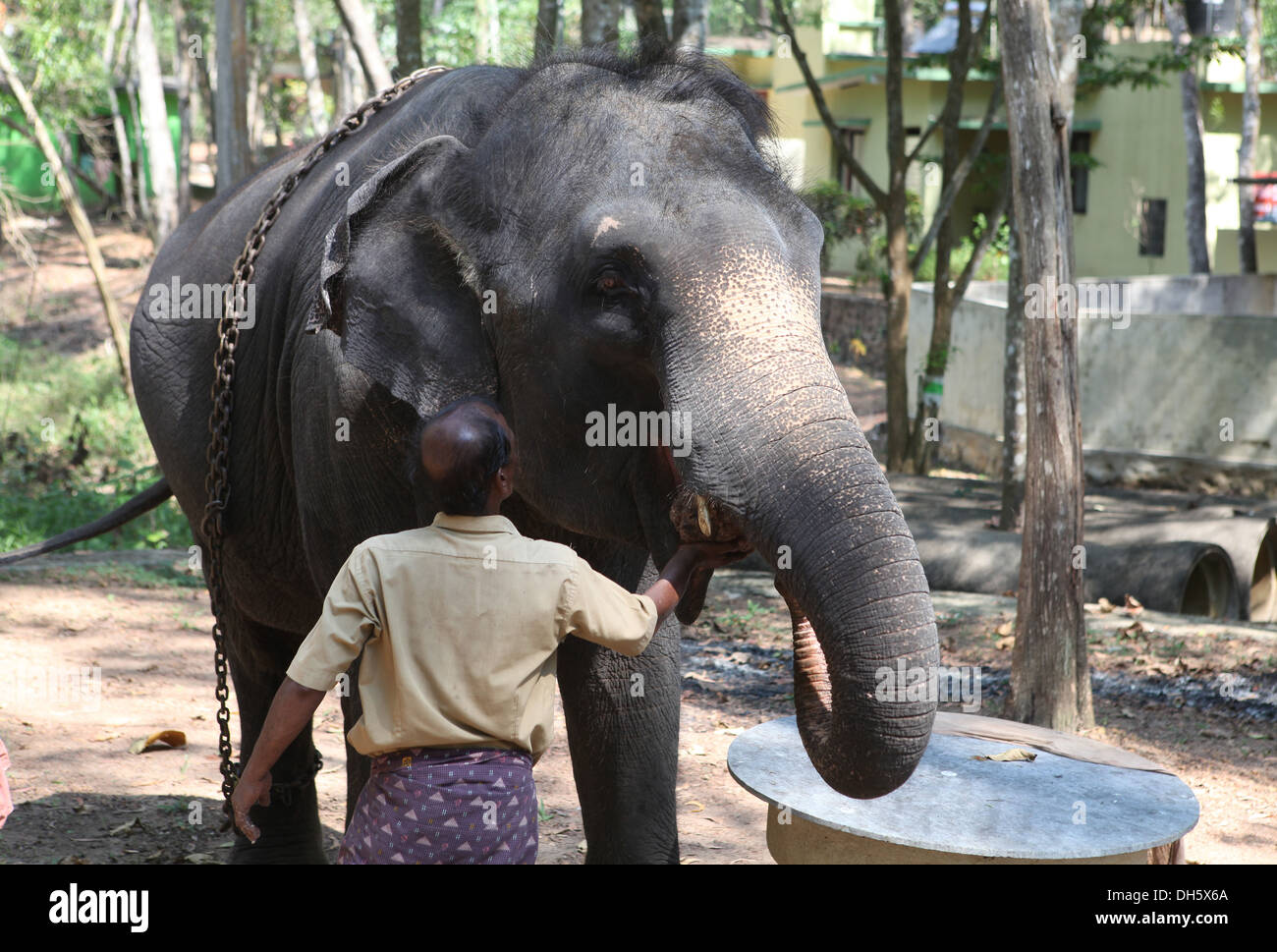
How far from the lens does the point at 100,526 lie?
→ 471cm

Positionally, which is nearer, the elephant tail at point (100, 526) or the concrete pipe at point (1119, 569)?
the elephant tail at point (100, 526)

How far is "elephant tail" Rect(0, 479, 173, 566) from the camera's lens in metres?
4.54

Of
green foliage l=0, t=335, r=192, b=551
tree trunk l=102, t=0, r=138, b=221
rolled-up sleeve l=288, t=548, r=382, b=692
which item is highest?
tree trunk l=102, t=0, r=138, b=221

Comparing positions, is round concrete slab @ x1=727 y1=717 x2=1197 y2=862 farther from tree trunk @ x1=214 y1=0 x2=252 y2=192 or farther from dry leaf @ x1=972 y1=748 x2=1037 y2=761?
tree trunk @ x1=214 y1=0 x2=252 y2=192

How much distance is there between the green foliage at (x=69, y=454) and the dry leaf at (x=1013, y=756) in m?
7.58

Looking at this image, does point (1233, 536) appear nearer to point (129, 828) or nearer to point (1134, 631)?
point (1134, 631)

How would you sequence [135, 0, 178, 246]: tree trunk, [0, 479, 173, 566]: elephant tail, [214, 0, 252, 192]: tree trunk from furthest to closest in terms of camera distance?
1. [135, 0, 178, 246]: tree trunk
2. [214, 0, 252, 192]: tree trunk
3. [0, 479, 173, 566]: elephant tail

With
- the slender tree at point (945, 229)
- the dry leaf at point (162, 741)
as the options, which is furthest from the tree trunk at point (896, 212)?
the dry leaf at point (162, 741)

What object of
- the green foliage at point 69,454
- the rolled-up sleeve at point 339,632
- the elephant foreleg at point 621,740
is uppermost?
the rolled-up sleeve at point 339,632

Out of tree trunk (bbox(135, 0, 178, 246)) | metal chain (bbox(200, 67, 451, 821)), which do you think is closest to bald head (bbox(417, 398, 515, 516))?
metal chain (bbox(200, 67, 451, 821))

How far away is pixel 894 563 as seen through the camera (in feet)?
A: 7.70

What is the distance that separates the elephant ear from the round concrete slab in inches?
56.8

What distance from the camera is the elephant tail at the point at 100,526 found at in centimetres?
454

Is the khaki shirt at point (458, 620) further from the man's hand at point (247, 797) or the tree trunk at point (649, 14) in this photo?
the tree trunk at point (649, 14)
